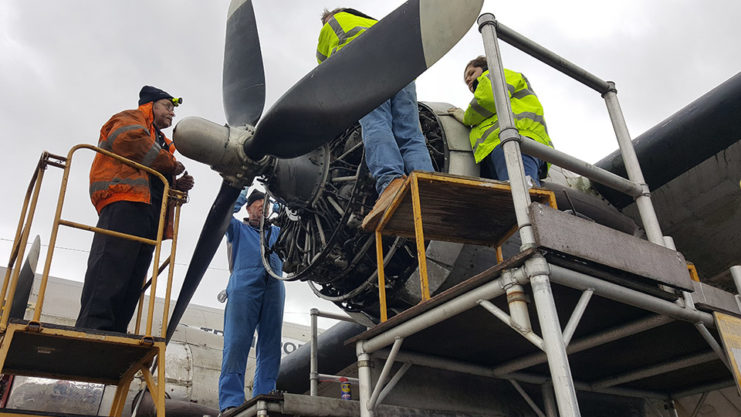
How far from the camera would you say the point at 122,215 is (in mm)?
5270

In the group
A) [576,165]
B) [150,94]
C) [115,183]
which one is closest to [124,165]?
[115,183]

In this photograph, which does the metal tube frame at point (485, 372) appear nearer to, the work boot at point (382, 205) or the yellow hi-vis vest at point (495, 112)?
the work boot at point (382, 205)

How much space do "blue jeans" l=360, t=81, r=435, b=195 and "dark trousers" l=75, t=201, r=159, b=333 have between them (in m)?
2.12

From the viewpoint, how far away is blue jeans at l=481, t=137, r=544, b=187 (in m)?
5.61

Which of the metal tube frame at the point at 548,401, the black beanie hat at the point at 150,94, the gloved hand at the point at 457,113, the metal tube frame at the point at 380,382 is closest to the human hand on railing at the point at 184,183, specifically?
the black beanie hat at the point at 150,94

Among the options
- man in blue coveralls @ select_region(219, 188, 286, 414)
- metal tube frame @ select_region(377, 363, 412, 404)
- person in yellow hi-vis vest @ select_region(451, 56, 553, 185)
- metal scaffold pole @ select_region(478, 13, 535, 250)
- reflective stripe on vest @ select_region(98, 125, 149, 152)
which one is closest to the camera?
metal scaffold pole @ select_region(478, 13, 535, 250)

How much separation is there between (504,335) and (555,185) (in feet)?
9.65

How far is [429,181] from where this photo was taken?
159 inches

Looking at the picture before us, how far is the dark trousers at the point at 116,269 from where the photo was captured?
4.88m

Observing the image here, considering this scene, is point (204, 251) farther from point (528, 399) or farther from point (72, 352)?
point (528, 399)

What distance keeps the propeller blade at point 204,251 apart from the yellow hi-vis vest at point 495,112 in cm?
286

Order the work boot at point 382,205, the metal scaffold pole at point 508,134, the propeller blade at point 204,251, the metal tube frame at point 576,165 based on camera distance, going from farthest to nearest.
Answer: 1. the propeller blade at point 204,251
2. the work boot at point 382,205
3. the metal tube frame at point 576,165
4. the metal scaffold pole at point 508,134

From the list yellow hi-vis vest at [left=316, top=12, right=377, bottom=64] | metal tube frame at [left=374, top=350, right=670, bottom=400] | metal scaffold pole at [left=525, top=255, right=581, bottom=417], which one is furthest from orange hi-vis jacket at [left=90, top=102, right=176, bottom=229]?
metal scaffold pole at [left=525, top=255, right=581, bottom=417]

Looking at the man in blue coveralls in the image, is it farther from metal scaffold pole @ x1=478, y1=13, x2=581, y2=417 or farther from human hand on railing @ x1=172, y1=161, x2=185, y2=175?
metal scaffold pole @ x1=478, y1=13, x2=581, y2=417
